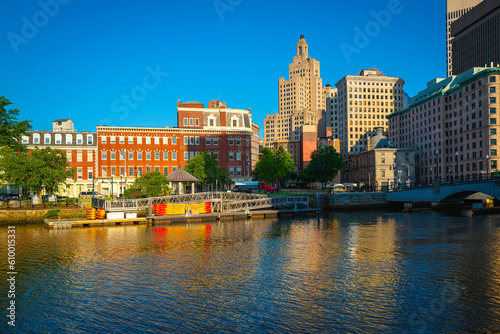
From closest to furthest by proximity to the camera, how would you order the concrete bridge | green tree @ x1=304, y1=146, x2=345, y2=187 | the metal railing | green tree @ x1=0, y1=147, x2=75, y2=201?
the concrete bridge → the metal railing → green tree @ x1=0, y1=147, x2=75, y2=201 → green tree @ x1=304, y1=146, x2=345, y2=187

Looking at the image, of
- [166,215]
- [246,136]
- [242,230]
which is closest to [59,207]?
[166,215]

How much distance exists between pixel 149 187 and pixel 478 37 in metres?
158

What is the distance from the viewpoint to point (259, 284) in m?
23.7

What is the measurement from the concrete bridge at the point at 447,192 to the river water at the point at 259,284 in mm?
18539

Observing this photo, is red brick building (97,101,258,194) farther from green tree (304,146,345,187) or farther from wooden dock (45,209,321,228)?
wooden dock (45,209,321,228)

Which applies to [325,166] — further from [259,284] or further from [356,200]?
[259,284]

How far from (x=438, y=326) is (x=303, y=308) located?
6.04m

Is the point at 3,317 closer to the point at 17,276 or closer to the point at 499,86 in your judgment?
the point at 17,276

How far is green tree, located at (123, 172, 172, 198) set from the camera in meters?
64.9

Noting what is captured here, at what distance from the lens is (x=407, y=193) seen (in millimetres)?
77562

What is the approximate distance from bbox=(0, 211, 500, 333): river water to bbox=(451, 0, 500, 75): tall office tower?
139086mm

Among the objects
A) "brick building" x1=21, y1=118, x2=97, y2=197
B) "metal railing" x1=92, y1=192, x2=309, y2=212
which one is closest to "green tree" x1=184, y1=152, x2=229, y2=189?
"metal railing" x1=92, y1=192, x2=309, y2=212

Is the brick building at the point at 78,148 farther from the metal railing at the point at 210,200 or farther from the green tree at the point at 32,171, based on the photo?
the metal railing at the point at 210,200

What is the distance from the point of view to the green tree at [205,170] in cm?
9044
